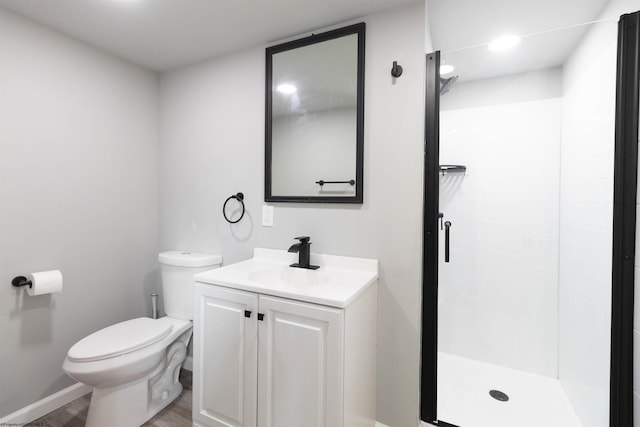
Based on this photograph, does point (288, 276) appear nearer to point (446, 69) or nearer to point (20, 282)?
point (20, 282)

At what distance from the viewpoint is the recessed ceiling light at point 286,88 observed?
1762 mm

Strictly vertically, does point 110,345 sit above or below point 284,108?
below

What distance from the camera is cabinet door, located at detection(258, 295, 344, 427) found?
115 centimetres

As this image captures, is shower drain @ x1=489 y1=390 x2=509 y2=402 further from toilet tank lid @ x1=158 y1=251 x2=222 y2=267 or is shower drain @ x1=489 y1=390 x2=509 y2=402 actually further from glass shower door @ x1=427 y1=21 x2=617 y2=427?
toilet tank lid @ x1=158 y1=251 x2=222 y2=267

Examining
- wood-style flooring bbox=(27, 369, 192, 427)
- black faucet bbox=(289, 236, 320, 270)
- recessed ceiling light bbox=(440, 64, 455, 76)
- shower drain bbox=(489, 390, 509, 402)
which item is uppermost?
recessed ceiling light bbox=(440, 64, 455, 76)

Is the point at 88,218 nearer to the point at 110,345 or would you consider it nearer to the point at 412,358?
the point at 110,345

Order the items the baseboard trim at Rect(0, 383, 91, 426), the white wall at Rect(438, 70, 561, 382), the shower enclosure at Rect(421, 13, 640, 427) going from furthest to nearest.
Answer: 1. the white wall at Rect(438, 70, 561, 382)
2. the baseboard trim at Rect(0, 383, 91, 426)
3. the shower enclosure at Rect(421, 13, 640, 427)

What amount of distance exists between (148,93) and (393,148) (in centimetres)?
196

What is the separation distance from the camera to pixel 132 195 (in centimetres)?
214

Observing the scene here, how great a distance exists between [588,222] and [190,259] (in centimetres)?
235

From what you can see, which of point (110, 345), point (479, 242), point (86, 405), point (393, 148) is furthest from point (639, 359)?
point (86, 405)

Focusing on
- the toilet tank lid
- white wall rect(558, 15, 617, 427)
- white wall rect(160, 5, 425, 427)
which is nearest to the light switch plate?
white wall rect(160, 5, 425, 427)

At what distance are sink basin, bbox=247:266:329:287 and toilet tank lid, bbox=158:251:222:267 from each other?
53cm

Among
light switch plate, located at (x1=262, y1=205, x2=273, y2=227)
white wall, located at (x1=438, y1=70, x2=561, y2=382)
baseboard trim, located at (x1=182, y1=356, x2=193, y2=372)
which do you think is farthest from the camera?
baseboard trim, located at (x1=182, y1=356, x2=193, y2=372)
